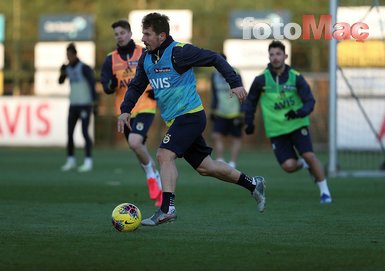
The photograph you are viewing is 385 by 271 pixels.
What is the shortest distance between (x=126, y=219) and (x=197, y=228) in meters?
0.78

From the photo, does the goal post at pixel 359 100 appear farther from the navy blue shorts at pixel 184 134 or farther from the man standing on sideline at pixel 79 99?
the navy blue shorts at pixel 184 134

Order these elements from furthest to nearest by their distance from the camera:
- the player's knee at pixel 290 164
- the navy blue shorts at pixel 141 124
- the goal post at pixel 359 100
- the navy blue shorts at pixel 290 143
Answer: the goal post at pixel 359 100
the player's knee at pixel 290 164
the navy blue shorts at pixel 290 143
the navy blue shorts at pixel 141 124

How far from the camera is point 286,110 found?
12664 mm

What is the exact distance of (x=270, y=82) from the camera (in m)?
12.7

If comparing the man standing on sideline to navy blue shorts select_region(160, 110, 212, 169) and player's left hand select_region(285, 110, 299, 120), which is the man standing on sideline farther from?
navy blue shorts select_region(160, 110, 212, 169)

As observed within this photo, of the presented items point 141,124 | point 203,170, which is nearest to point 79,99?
point 141,124

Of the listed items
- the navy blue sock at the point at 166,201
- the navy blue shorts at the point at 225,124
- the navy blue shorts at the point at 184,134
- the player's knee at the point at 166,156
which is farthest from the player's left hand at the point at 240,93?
the navy blue shorts at the point at 225,124

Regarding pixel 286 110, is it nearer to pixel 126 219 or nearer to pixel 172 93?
pixel 172 93

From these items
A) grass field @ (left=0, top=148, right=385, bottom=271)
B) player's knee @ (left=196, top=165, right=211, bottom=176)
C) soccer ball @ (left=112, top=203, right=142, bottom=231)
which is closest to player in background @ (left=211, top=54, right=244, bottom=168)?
grass field @ (left=0, top=148, right=385, bottom=271)

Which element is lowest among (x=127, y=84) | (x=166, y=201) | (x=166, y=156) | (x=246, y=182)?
(x=166, y=201)

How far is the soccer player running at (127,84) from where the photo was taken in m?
12.3

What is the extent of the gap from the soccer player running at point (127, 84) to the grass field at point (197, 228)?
1.51 feet

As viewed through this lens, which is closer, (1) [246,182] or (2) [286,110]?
(1) [246,182]

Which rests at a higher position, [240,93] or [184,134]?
[240,93]
